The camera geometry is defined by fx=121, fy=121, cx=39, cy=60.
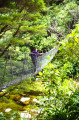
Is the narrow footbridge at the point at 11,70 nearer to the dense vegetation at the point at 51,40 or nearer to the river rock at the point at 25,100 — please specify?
the dense vegetation at the point at 51,40

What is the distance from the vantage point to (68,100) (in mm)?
1347

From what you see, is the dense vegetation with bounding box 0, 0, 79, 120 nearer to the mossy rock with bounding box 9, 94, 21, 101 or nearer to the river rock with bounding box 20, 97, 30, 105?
the river rock with bounding box 20, 97, 30, 105

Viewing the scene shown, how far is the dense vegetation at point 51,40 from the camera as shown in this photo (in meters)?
1.36

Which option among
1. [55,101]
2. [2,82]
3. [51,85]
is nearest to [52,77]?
[51,85]

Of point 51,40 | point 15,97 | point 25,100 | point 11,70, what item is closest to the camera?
point 11,70

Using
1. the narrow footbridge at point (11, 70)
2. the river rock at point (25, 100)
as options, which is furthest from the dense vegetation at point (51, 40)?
the river rock at point (25, 100)

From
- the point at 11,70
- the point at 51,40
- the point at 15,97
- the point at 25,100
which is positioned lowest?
the point at 15,97

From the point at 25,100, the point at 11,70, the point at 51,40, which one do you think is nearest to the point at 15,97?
the point at 25,100

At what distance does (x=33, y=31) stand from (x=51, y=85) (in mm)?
2143

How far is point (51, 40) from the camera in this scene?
7.28 metres

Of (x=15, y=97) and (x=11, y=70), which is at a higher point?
(x=11, y=70)

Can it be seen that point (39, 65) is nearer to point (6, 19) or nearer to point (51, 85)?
point (6, 19)

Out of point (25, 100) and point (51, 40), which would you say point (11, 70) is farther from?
point (51, 40)

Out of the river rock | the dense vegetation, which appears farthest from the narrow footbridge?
the river rock
